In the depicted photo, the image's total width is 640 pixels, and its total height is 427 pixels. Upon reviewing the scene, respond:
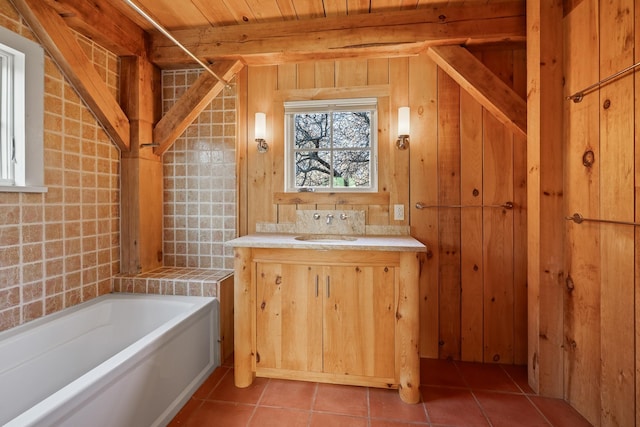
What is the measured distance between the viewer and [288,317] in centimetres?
186

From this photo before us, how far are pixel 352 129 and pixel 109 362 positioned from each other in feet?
6.64

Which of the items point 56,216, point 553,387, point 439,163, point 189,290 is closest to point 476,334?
point 553,387

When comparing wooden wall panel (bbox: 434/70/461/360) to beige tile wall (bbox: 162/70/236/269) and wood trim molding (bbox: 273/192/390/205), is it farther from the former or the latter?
beige tile wall (bbox: 162/70/236/269)

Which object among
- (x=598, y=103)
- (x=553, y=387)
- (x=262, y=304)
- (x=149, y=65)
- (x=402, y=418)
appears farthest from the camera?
(x=149, y=65)

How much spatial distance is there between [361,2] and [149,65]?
1.62 metres

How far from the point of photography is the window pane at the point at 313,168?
7.87 feet

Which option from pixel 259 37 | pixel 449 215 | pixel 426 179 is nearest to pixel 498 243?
pixel 449 215

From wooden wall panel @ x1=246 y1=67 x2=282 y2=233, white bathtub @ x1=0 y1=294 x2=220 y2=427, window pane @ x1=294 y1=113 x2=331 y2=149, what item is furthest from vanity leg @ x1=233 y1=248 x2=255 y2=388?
window pane @ x1=294 y1=113 x2=331 y2=149

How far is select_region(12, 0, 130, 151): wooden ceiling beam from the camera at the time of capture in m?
1.63

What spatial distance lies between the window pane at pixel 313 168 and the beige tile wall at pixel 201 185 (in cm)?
52

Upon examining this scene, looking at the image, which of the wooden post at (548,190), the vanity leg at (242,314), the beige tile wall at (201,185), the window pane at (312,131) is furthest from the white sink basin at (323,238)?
the wooden post at (548,190)

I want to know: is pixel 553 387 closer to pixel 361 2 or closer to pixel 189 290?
pixel 189 290

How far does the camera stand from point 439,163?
220 cm

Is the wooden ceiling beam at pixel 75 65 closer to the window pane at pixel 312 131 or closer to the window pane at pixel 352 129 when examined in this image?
the window pane at pixel 312 131
